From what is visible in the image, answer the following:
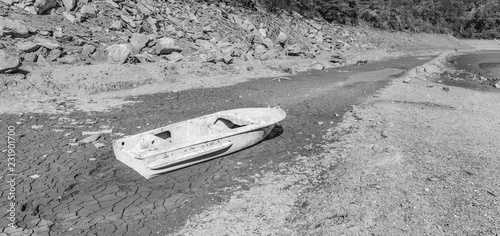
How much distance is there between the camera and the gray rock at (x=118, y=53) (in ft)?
50.8

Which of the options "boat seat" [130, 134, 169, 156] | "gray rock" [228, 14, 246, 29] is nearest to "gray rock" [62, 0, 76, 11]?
"gray rock" [228, 14, 246, 29]

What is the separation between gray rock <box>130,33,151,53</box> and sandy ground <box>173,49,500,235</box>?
431 inches

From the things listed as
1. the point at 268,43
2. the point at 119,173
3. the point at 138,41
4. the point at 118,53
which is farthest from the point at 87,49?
the point at 268,43

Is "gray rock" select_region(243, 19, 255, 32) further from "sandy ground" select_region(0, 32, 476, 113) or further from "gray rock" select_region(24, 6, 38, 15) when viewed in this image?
"gray rock" select_region(24, 6, 38, 15)

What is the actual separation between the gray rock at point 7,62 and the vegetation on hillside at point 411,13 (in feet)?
59.7

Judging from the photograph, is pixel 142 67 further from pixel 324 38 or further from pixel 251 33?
pixel 324 38

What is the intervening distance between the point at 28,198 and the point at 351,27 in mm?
36169

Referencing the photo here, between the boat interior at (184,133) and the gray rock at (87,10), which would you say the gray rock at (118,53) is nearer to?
the gray rock at (87,10)

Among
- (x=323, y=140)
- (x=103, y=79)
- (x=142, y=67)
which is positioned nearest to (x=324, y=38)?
(x=142, y=67)

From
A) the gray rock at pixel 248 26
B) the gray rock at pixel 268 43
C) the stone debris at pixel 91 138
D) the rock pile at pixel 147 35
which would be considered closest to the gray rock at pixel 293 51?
the rock pile at pixel 147 35

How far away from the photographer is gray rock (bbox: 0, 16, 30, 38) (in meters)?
14.1

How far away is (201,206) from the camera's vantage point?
611cm

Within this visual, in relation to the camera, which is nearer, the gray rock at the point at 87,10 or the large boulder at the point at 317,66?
the gray rock at the point at 87,10

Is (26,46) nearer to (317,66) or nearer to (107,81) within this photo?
(107,81)
